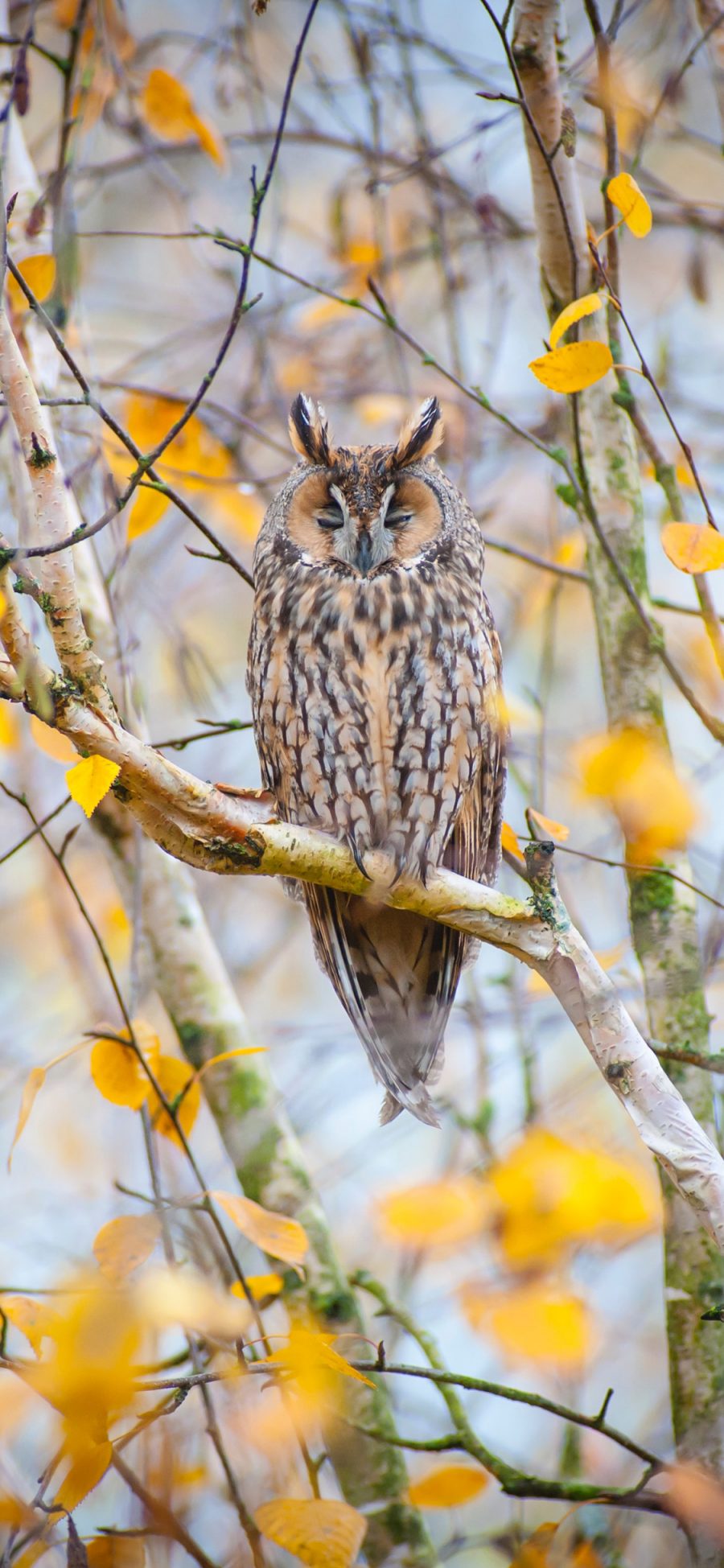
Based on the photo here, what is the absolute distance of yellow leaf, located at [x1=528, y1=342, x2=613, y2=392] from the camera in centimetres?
160

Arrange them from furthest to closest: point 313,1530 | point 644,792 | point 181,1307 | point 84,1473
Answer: point 644,792 < point 313,1530 < point 84,1473 < point 181,1307

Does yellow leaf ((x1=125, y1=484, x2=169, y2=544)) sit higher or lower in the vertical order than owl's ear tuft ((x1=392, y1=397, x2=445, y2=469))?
lower

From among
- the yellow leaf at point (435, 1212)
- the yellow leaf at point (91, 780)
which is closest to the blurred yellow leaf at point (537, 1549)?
the yellow leaf at point (435, 1212)

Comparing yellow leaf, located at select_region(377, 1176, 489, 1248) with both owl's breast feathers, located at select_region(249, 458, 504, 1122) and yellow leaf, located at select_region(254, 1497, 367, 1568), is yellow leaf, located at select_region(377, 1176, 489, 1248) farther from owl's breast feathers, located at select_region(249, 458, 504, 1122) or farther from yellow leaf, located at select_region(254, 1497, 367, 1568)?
yellow leaf, located at select_region(254, 1497, 367, 1568)

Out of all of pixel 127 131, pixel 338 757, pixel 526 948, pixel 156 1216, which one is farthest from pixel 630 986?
pixel 127 131

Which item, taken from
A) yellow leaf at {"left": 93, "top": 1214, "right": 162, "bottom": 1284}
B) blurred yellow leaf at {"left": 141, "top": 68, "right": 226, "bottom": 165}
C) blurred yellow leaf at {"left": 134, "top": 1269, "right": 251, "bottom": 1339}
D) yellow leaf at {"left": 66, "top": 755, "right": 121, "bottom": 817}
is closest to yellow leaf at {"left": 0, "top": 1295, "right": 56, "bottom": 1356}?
yellow leaf at {"left": 93, "top": 1214, "right": 162, "bottom": 1284}

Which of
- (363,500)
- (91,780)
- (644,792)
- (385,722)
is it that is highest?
(363,500)

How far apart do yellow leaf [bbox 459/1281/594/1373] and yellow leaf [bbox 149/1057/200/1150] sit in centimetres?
106

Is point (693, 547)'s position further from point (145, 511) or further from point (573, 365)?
point (145, 511)

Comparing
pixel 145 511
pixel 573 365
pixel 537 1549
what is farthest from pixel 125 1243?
pixel 573 365

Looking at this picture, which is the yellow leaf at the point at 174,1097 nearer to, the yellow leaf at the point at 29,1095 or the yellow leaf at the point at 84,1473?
the yellow leaf at the point at 29,1095

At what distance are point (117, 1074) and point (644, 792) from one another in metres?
1.04

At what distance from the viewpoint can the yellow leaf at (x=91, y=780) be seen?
145 centimetres

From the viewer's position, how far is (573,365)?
1.62 metres
